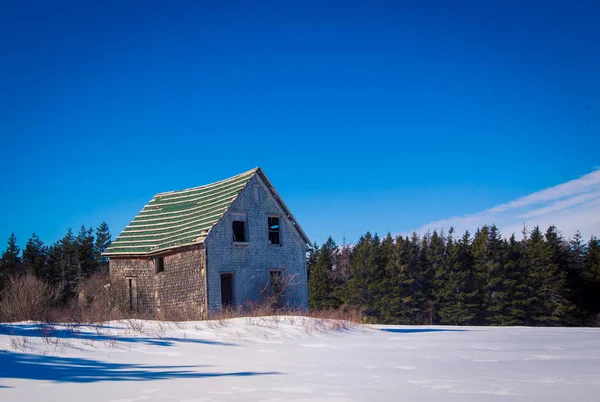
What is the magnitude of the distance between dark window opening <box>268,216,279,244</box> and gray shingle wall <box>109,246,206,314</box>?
12.9 feet

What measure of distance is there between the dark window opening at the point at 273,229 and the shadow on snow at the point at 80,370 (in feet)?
55.3

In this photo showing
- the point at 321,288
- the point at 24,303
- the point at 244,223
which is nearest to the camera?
the point at 24,303

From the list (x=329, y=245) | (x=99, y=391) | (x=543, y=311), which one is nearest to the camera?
(x=99, y=391)

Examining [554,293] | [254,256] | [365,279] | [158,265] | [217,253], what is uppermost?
[217,253]

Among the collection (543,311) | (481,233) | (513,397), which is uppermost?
(481,233)

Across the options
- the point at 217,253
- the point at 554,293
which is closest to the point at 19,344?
the point at 217,253

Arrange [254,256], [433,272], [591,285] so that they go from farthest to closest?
[433,272] < [591,285] < [254,256]

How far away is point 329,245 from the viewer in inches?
2773

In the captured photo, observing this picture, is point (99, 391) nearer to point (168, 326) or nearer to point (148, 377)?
point (148, 377)

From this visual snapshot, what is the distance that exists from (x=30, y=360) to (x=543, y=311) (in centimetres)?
5115

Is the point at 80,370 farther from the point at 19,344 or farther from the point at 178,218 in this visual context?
the point at 178,218

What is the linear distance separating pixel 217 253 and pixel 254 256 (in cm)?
191

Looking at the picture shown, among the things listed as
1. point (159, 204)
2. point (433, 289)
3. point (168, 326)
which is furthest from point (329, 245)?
point (168, 326)

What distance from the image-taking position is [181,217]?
26375 millimetres
